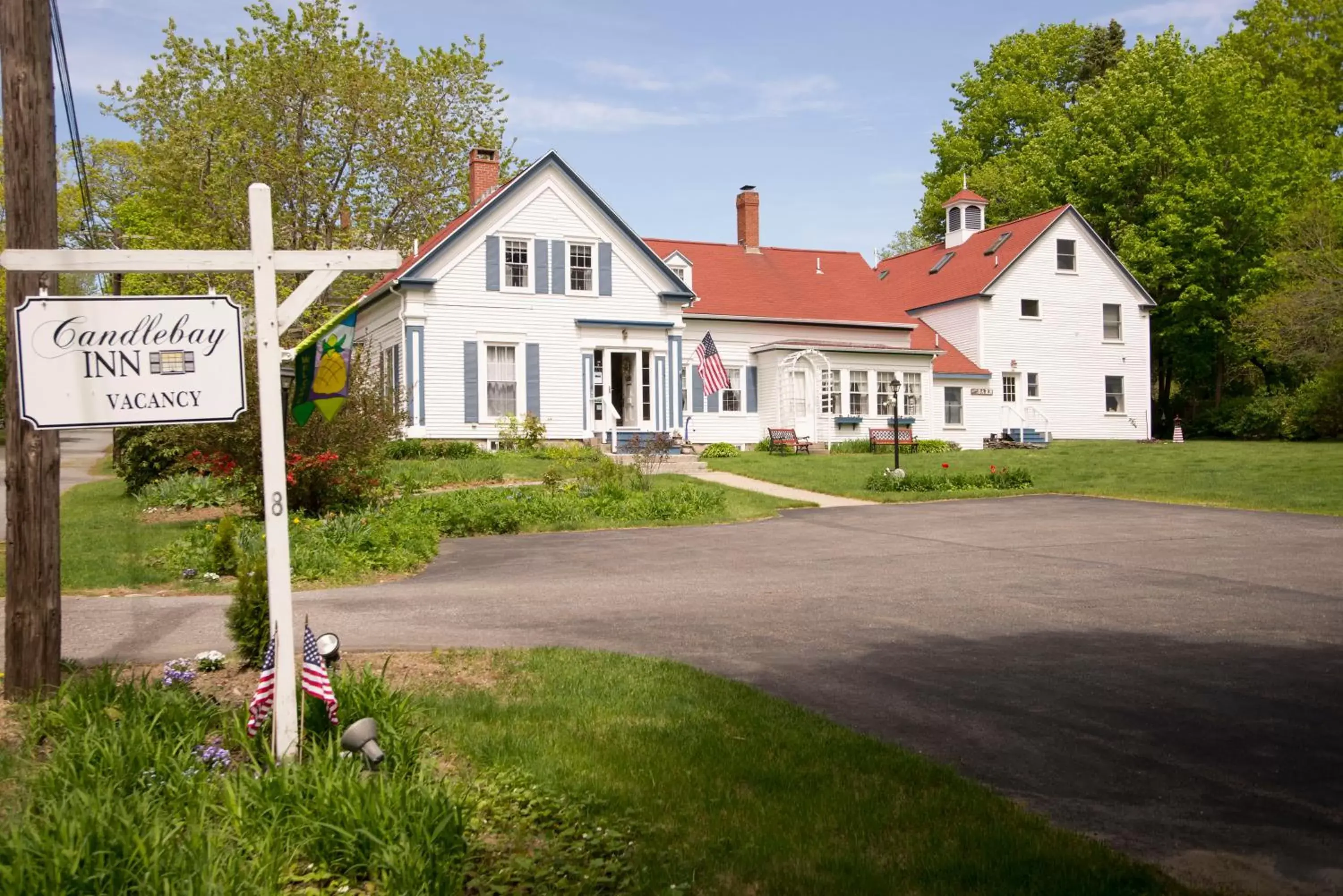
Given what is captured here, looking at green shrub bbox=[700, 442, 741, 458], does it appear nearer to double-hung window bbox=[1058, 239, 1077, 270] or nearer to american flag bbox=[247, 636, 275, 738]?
double-hung window bbox=[1058, 239, 1077, 270]

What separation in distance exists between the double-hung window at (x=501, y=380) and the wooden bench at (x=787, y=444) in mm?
7522

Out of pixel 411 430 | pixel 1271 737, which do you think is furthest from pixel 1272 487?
pixel 411 430

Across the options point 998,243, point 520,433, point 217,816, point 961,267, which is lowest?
point 217,816

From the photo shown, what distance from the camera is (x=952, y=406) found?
127 ft

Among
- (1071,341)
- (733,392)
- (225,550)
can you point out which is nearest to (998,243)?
(1071,341)

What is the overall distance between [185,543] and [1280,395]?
40.1 m

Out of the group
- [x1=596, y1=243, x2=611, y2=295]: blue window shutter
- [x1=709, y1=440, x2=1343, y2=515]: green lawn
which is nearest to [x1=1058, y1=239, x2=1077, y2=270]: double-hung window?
[x1=709, y1=440, x2=1343, y2=515]: green lawn

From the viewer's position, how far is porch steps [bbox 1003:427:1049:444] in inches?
1526

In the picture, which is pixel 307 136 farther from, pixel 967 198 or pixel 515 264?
pixel 967 198

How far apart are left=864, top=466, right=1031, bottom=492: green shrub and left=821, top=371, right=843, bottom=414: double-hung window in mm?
11559

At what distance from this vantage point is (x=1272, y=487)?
69.4 feet

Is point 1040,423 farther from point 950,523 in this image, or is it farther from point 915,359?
point 950,523

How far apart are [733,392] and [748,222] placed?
7.73 meters

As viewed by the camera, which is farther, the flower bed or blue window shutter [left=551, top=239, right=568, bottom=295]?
blue window shutter [left=551, top=239, right=568, bottom=295]
